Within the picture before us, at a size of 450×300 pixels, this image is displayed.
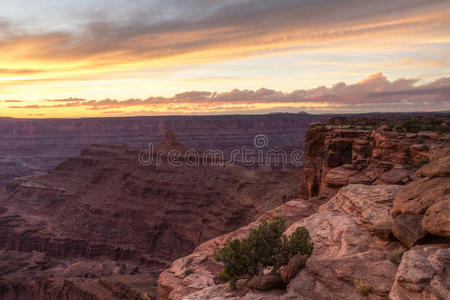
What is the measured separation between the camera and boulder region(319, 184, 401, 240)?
1296cm

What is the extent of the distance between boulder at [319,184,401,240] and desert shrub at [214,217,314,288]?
2.43 meters

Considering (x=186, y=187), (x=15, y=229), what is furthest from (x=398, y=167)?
(x=15, y=229)

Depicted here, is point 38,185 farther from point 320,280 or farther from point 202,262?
point 320,280

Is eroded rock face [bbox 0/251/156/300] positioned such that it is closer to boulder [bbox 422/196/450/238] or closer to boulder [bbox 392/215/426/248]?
boulder [bbox 392/215/426/248]

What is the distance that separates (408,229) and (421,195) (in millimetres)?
1652

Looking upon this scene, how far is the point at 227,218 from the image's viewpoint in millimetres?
65062

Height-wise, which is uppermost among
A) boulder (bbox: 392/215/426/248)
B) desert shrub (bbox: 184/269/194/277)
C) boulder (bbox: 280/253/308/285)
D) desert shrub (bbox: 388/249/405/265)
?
boulder (bbox: 392/215/426/248)

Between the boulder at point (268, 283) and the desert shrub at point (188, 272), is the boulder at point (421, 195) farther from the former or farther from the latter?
the desert shrub at point (188, 272)

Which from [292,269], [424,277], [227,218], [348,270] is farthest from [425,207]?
[227,218]

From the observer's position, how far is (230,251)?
1415 cm

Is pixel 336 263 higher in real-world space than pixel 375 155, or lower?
lower

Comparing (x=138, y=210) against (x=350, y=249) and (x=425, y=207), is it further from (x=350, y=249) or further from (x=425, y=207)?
(x=425, y=207)

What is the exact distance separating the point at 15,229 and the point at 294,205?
71.2m

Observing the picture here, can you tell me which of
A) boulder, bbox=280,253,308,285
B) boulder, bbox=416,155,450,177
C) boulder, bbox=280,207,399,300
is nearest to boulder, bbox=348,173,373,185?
boulder, bbox=416,155,450,177
